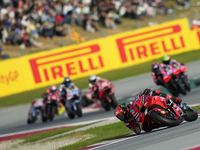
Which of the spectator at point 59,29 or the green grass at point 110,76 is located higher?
the spectator at point 59,29

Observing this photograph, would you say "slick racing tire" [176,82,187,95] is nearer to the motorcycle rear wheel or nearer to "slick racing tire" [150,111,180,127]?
the motorcycle rear wheel

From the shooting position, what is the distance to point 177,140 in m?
5.42

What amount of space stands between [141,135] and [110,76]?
12.8 m

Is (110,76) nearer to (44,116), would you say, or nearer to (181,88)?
(44,116)

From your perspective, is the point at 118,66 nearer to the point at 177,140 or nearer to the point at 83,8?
the point at 83,8

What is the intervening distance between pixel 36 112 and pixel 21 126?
2.63 feet

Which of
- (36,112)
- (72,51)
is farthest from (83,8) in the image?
(36,112)

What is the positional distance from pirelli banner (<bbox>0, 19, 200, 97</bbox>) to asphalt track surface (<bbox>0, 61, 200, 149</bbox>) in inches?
93.9

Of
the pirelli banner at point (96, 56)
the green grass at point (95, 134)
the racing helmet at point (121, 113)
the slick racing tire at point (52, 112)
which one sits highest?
the pirelli banner at point (96, 56)

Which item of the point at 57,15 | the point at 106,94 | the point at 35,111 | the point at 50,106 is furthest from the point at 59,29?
the point at 106,94

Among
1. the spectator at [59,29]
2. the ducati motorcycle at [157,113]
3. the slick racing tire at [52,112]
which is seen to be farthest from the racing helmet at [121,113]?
the spectator at [59,29]

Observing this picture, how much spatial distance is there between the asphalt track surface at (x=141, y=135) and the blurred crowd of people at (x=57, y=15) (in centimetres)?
499

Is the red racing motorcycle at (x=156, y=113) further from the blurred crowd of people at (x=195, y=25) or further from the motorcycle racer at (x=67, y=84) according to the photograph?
the blurred crowd of people at (x=195, y=25)

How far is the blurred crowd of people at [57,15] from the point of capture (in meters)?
19.8
